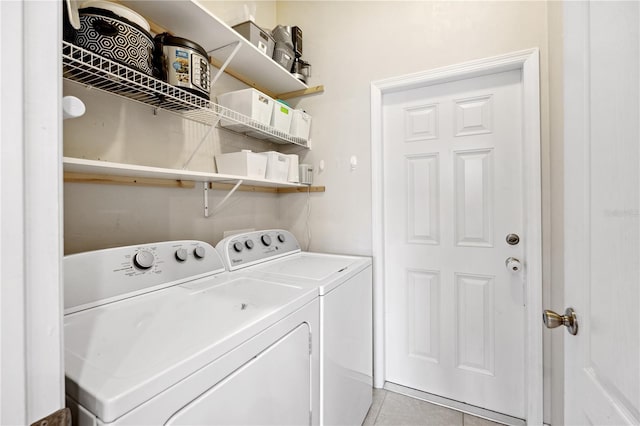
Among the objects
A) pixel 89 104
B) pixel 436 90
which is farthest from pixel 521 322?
pixel 89 104

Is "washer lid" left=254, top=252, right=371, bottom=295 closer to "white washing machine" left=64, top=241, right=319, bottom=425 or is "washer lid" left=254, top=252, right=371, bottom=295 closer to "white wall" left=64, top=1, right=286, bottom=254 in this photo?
"white washing machine" left=64, top=241, right=319, bottom=425

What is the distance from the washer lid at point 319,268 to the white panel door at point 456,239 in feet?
1.42

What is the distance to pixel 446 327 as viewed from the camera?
185 centimetres

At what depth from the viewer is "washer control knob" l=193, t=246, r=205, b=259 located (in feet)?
4.25

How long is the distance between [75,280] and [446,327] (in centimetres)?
193

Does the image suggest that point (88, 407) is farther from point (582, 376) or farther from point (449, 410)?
point (449, 410)

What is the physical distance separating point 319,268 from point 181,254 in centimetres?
67

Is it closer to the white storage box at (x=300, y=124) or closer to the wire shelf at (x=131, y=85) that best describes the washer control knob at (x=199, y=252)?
the wire shelf at (x=131, y=85)

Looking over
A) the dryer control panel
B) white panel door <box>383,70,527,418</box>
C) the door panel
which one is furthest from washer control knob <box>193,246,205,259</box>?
the door panel

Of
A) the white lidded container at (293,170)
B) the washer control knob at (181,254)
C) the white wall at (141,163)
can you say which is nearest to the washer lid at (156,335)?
the washer control knob at (181,254)

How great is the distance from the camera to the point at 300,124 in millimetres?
2014

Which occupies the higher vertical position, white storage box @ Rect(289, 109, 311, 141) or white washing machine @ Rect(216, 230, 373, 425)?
white storage box @ Rect(289, 109, 311, 141)

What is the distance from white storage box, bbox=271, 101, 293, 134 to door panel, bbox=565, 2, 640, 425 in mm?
1394

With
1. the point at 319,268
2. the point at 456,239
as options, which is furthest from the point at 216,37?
the point at 456,239
